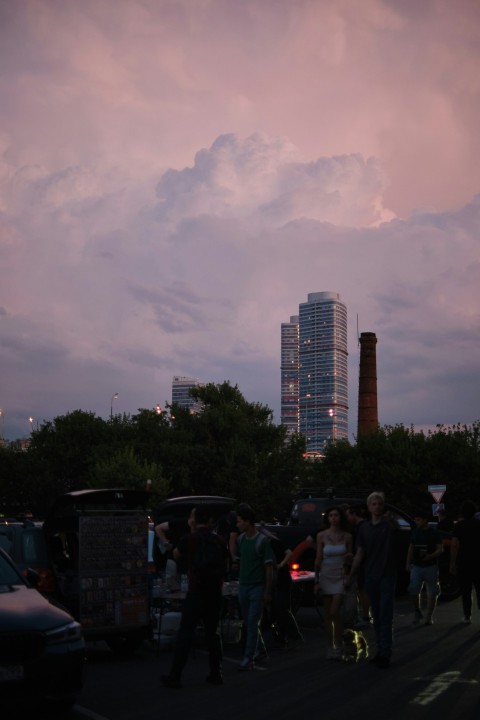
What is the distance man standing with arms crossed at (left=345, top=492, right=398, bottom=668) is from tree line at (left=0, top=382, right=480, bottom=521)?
57.8 metres

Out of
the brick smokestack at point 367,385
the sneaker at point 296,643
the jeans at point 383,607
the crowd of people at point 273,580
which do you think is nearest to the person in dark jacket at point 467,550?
the crowd of people at point 273,580

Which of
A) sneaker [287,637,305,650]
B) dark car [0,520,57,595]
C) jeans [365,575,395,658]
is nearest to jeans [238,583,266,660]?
jeans [365,575,395,658]

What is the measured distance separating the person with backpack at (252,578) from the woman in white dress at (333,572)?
869mm

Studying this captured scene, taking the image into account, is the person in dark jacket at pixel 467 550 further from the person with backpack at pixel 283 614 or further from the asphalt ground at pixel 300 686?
the person with backpack at pixel 283 614

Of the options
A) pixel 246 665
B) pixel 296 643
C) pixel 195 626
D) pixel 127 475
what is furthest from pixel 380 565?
pixel 127 475

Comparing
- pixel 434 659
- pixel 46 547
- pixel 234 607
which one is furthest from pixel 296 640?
pixel 46 547

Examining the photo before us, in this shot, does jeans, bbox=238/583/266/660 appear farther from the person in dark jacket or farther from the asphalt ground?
the person in dark jacket

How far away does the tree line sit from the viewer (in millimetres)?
70438

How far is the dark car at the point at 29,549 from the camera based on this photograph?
41.6 ft

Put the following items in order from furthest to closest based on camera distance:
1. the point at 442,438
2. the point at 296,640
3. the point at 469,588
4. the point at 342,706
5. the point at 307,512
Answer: the point at 442,438 < the point at 307,512 < the point at 469,588 < the point at 296,640 < the point at 342,706

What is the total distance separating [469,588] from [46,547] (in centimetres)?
715

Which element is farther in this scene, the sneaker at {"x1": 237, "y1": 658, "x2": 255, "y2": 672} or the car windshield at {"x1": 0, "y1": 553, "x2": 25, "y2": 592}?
the sneaker at {"x1": 237, "y1": 658, "x2": 255, "y2": 672}

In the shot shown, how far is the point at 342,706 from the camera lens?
9000 millimetres

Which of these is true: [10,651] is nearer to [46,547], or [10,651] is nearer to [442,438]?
[46,547]
